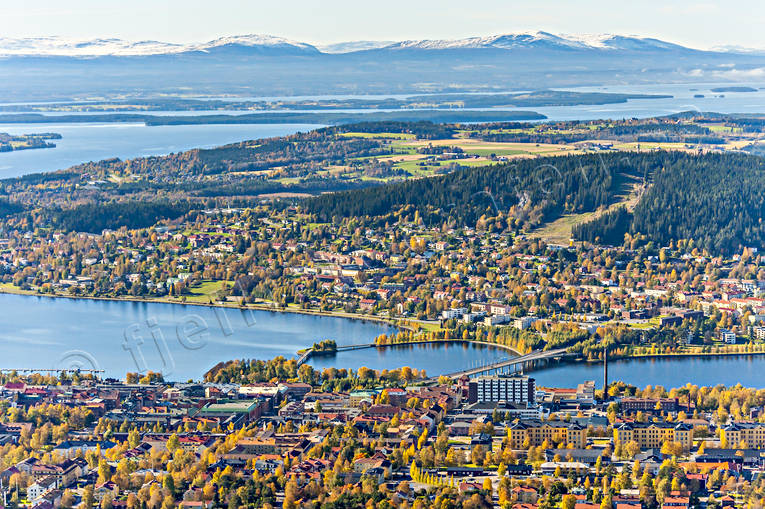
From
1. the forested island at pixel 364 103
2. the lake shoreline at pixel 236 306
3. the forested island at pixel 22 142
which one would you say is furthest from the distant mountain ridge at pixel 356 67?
the lake shoreline at pixel 236 306

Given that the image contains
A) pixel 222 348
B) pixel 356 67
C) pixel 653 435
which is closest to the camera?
pixel 653 435

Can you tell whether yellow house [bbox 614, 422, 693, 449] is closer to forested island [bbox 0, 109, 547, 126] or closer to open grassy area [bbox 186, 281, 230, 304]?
open grassy area [bbox 186, 281, 230, 304]

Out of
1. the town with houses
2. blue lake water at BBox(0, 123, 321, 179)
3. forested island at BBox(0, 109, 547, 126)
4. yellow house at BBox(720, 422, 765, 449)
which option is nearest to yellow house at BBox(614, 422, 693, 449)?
the town with houses

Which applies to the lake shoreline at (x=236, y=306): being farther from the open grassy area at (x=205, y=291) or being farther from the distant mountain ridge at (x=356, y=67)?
the distant mountain ridge at (x=356, y=67)

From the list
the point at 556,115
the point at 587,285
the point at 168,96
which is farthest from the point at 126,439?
the point at 168,96

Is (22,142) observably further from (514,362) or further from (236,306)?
(514,362)

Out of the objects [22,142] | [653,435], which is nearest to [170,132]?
[22,142]

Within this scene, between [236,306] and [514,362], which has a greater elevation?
[514,362]

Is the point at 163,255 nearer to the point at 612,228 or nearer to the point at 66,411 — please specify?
the point at 612,228

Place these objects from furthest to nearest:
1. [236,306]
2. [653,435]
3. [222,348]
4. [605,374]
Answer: [236,306] → [222,348] → [605,374] → [653,435]

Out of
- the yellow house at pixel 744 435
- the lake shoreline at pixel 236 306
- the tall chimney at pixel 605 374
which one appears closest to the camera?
the yellow house at pixel 744 435

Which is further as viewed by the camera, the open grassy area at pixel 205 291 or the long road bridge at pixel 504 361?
the open grassy area at pixel 205 291
